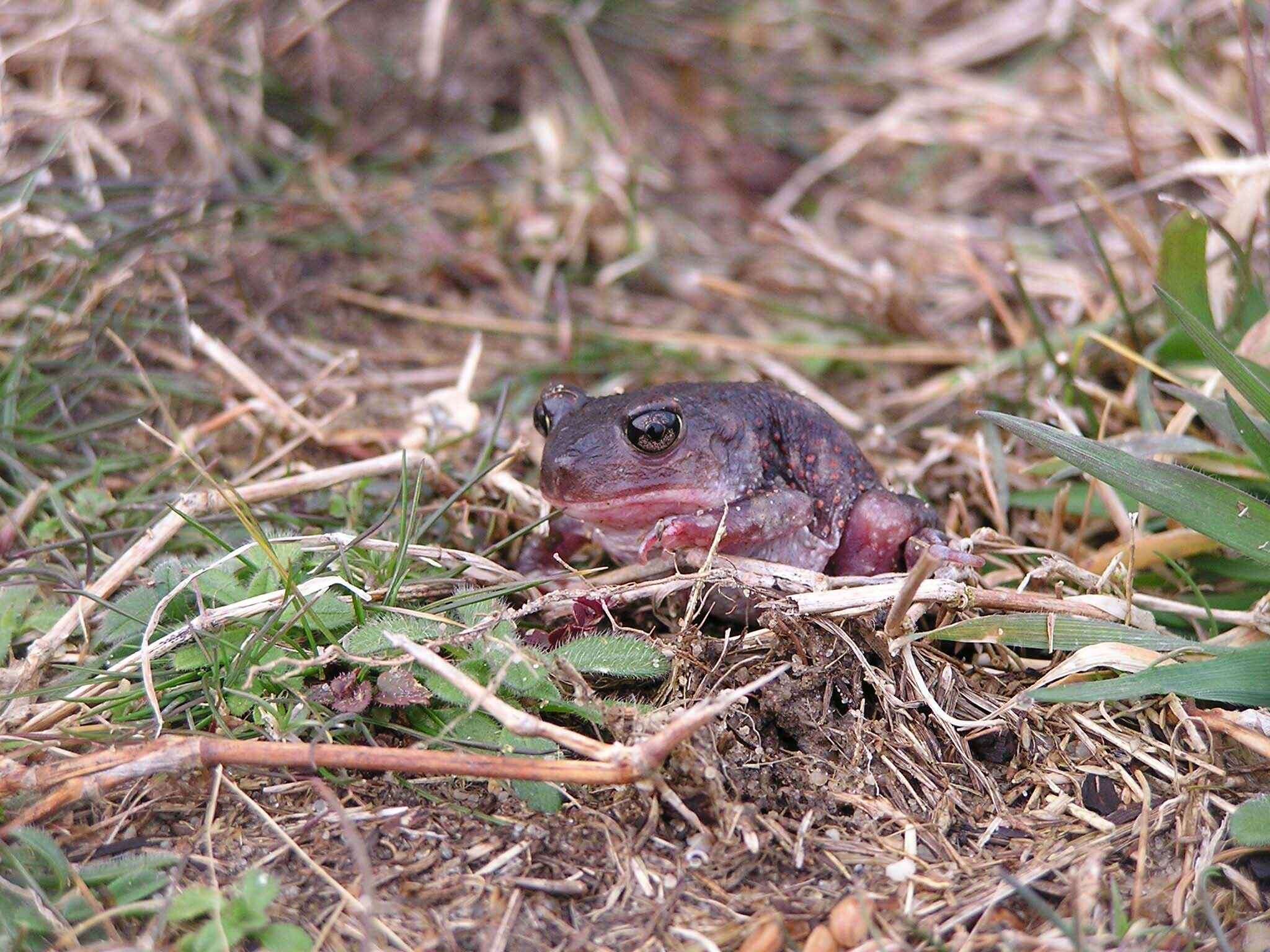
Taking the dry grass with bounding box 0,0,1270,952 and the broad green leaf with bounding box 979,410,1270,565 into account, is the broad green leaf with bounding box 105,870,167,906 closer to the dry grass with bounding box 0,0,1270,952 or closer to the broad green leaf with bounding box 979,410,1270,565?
the dry grass with bounding box 0,0,1270,952

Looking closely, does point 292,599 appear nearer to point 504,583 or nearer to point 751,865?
point 504,583

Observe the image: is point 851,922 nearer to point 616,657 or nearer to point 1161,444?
point 616,657

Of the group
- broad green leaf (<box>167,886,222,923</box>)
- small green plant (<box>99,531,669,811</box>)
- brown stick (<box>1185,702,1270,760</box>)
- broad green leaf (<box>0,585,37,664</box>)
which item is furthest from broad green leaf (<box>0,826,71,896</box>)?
brown stick (<box>1185,702,1270,760</box>)

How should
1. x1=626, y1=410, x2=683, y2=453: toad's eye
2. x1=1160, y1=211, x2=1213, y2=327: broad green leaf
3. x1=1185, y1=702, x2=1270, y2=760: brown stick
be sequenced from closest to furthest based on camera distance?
x1=1185, y1=702, x2=1270, y2=760: brown stick
x1=626, y1=410, x2=683, y2=453: toad's eye
x1=1160, y1=211, x2=1213, y2=327: broad green leaf

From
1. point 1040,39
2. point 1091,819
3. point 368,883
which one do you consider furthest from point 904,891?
point 1040,39

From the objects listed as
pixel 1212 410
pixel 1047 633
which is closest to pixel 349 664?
pixel 1047 633

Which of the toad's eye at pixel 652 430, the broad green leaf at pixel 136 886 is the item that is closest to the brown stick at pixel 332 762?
the broad green leaf at pixel 136 886
